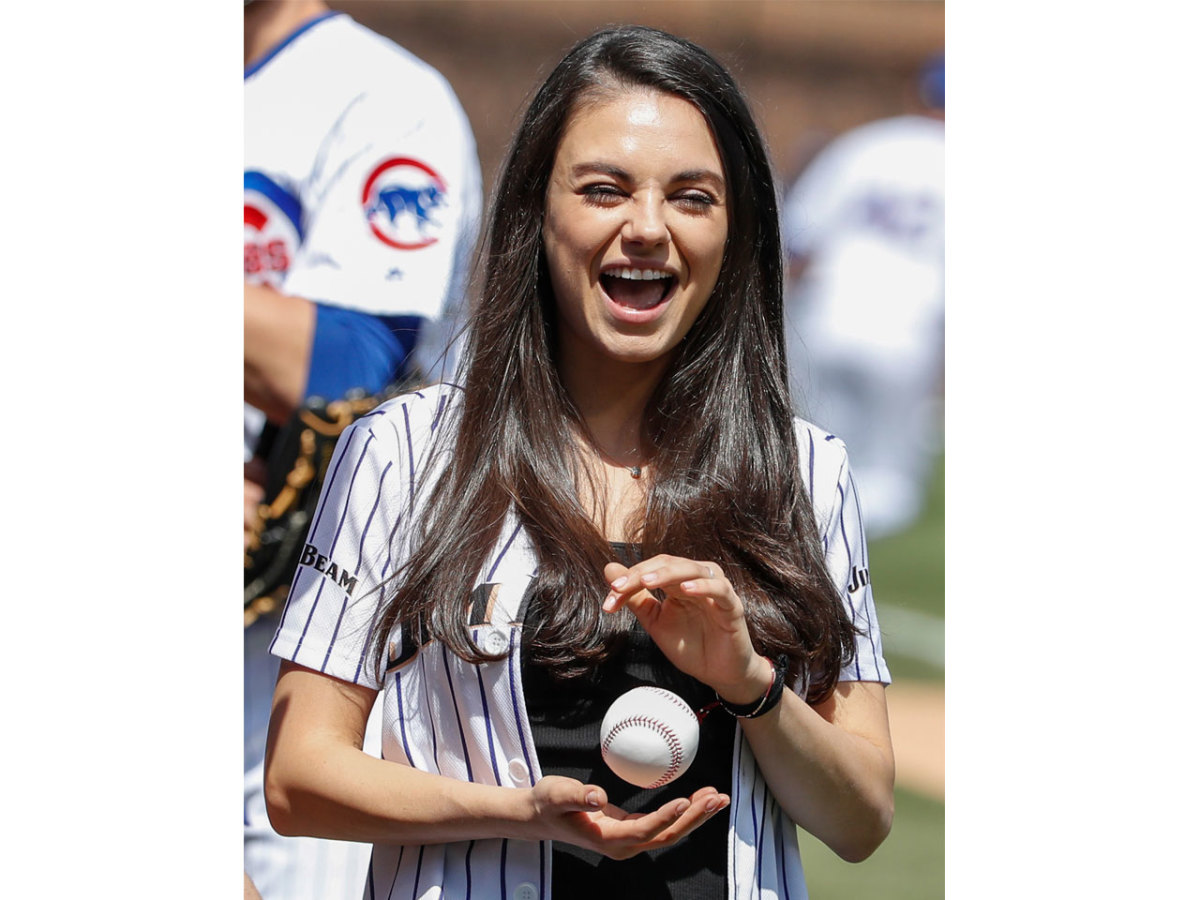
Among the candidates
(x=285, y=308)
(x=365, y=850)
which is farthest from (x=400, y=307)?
(x=365, y=850)

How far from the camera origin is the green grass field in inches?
117

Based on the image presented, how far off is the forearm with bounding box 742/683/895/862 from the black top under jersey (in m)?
0.09

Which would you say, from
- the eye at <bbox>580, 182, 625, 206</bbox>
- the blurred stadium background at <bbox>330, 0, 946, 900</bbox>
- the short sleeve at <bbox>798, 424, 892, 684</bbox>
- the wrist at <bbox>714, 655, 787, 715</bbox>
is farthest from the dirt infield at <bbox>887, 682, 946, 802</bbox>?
the eye at <bbox>580, 182, 625, 206</bbox>

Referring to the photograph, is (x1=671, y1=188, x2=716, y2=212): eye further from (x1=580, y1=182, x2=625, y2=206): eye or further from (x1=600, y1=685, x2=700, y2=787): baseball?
(x1=600, y1=685, x2=700, y2=787): baseball

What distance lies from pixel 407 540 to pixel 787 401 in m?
0.61

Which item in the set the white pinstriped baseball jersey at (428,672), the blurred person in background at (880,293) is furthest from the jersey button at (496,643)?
the blurred person in background at (880,293)

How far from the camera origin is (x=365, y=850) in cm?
260

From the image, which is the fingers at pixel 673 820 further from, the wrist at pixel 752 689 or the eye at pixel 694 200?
the eye at pixel 694 200

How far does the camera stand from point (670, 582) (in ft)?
4.67

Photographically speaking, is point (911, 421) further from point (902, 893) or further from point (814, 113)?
point (902, 893)

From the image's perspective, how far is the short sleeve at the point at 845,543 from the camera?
1.77m

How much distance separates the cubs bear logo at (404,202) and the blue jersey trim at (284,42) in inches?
14.1

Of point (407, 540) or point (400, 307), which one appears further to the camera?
point (400, 307)

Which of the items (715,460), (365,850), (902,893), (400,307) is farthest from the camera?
(902,893)
